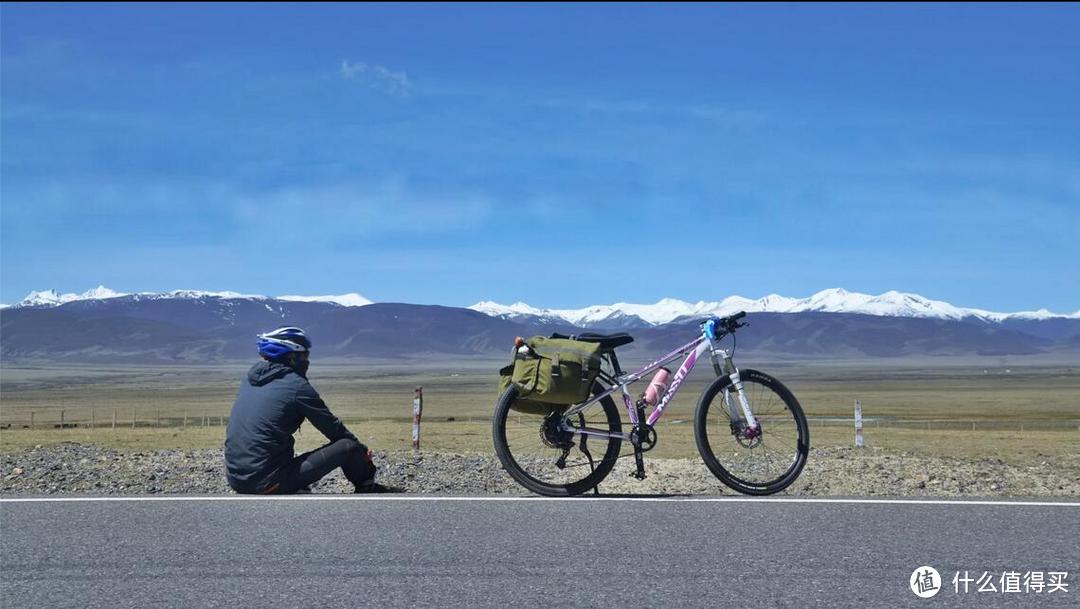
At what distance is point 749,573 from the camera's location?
482 cm

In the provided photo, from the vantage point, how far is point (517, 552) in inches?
208

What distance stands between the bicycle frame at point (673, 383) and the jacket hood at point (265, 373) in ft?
6.96

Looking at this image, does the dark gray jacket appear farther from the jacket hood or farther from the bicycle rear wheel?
the bicycle rear wheel

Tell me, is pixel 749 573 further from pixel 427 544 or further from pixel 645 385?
pixel 645 385

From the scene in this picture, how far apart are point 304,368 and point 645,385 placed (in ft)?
8.80

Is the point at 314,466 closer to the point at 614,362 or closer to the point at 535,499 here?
the point at 535,499

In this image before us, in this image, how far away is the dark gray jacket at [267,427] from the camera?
24.4 ft

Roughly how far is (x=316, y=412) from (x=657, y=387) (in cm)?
250

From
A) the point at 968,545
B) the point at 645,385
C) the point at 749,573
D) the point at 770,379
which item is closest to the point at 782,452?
the point at 770,379

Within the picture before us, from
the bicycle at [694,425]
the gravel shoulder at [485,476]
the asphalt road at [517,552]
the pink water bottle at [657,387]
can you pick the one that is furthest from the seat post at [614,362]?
the gravel shoulder at [485,476]

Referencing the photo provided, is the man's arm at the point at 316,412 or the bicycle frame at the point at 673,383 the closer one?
the man's arm at the point at 316,412

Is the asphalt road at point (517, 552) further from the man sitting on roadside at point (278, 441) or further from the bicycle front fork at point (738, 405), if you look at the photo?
the bicycle front fork at point (738, 405)

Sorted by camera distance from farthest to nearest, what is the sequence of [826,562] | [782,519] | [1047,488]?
[1047,488] < [782,519] < [826,562]

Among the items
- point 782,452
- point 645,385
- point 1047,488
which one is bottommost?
point 1047,488
